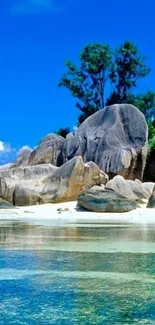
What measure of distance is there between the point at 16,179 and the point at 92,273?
17.2m

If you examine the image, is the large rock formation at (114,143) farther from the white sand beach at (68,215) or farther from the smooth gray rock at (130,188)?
the white sand beach at (68,215)

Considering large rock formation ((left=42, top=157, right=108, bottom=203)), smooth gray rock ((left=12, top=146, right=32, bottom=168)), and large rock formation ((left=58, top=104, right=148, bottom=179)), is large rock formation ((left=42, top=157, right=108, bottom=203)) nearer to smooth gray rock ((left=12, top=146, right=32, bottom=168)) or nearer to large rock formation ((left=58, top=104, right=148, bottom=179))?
large rock formation ((left=58, top=104, right=148, bottom=179))

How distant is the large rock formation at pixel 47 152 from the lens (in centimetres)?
2755

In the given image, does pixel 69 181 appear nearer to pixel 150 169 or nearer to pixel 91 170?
pixel 91 170

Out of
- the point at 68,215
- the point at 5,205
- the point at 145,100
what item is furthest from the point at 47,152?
the point at 145,100

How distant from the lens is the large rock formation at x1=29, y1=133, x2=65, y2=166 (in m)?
27.5

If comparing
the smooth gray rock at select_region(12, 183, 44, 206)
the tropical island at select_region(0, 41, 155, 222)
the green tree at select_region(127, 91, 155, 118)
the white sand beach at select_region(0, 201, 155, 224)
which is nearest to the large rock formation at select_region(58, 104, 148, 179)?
the tropical island at select_region(0, 41, 155, 222)

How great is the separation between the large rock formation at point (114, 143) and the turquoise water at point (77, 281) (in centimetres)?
1527

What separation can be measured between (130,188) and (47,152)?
6046mm

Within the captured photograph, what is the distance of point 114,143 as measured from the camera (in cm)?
2688

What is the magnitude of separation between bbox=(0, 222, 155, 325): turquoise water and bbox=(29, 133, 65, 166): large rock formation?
55.2ft

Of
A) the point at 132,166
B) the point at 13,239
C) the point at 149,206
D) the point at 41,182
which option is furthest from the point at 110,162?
the point at 13,239

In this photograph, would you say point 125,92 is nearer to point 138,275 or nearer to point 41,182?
point 41,182

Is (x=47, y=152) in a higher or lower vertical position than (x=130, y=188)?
higher
